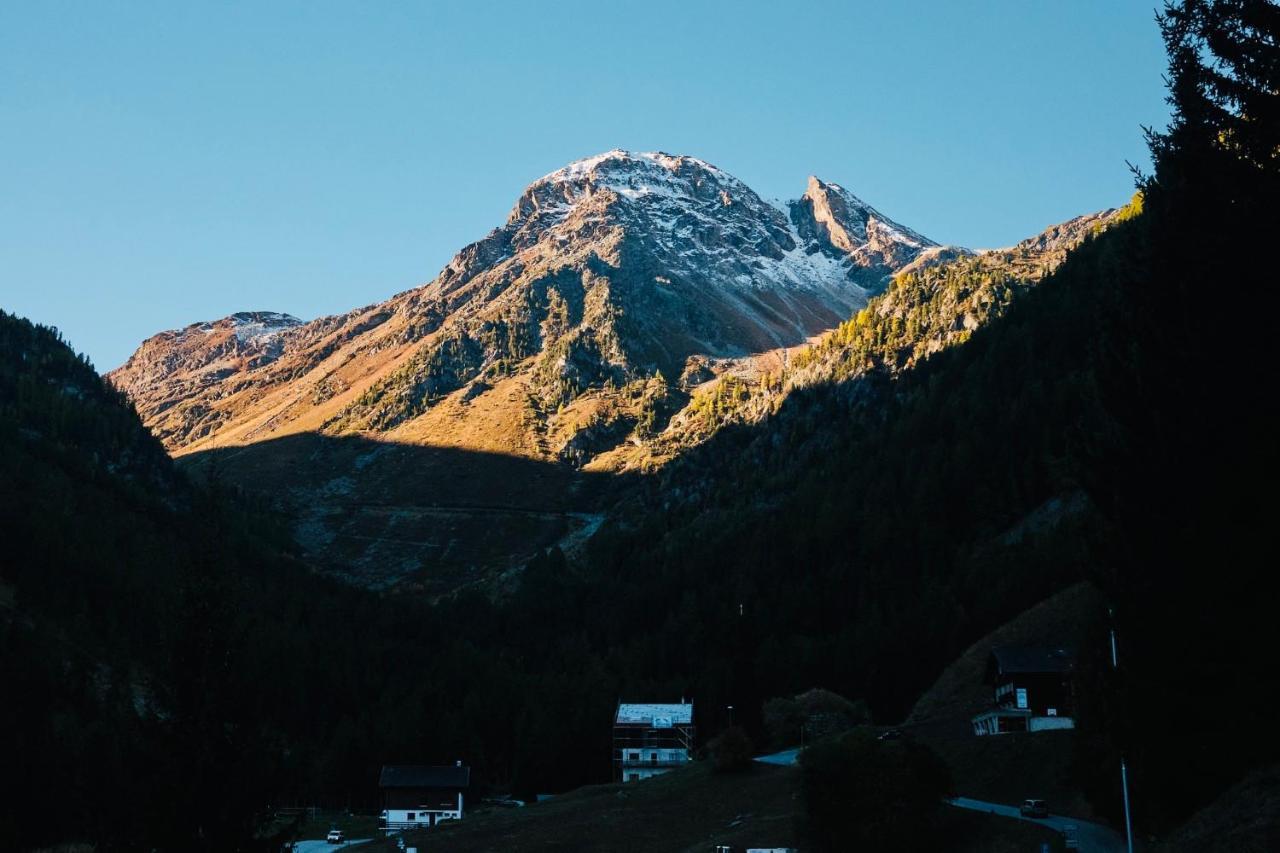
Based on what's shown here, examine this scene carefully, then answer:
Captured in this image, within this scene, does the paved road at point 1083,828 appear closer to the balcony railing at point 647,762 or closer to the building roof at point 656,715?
the balcony railing at point 647,762

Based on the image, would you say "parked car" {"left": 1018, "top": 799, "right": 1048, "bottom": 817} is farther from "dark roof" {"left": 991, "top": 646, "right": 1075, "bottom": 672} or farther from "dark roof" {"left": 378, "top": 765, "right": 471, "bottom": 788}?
"dark roof" {"left": 378, "top": 765, "right": 471, "bottom": 788}

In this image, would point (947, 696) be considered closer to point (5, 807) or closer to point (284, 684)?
point (5, 807)

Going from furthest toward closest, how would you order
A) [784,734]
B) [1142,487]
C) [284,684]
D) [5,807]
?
1. [284,684]
2. [784,734]
3. [5,807]
4. [1142,487]

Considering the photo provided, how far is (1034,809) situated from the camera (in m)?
69.2

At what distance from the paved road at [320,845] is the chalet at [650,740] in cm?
3497

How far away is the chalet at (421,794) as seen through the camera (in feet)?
432

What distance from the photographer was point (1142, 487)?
3375 centimetres

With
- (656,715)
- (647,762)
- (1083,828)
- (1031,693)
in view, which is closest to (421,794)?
(647,762)

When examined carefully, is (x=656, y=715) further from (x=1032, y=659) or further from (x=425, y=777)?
(x=1032, y=659)

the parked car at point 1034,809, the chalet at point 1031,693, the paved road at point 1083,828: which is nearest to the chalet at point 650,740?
the chalet at point 1031,693

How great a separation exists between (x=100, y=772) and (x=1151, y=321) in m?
31.5

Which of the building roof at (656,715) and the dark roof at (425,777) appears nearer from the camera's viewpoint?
the dark roof at (425,777)

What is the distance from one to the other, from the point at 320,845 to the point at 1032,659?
6226cm

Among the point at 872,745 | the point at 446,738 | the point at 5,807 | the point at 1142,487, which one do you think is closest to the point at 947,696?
the point at 872,745
